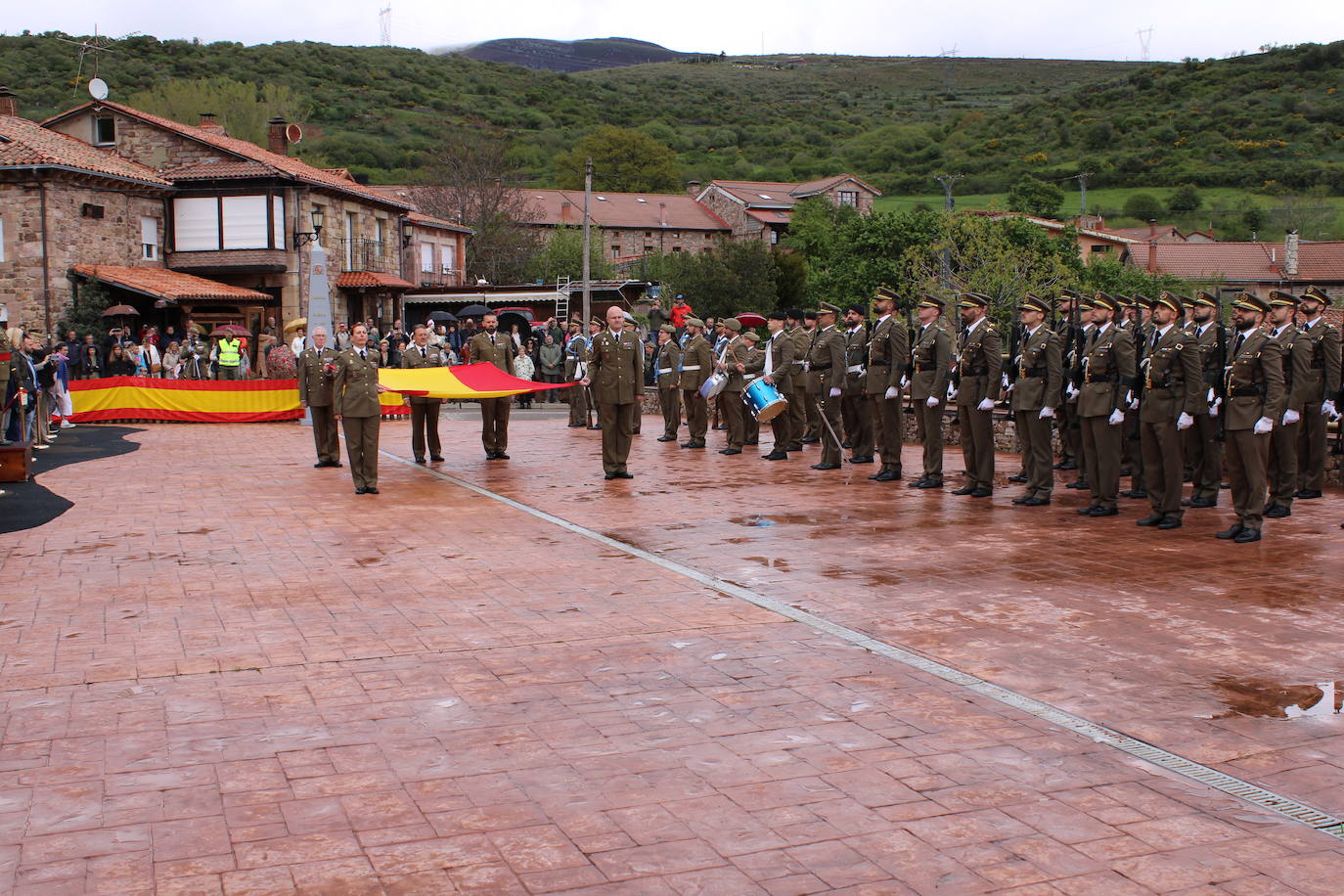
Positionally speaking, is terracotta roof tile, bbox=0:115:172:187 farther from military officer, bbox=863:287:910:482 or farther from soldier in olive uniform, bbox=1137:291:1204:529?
soldier in olive uniform, bbox=1137:291:1204:529

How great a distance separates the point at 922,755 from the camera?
5039mm

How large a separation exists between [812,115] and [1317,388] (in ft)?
457

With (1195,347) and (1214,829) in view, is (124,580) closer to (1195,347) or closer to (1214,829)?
(1214,829)

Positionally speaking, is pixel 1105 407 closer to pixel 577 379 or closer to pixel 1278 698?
pixel 1278 698

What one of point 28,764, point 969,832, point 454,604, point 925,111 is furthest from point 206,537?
point 925,111

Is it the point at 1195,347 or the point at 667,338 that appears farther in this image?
the point at 667,338

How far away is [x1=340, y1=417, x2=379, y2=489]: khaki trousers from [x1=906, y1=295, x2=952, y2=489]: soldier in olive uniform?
5791 mm

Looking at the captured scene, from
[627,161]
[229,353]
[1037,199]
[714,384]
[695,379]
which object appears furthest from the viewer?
[627,161]

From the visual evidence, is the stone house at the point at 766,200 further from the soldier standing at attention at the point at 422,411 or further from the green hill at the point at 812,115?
the soldier standing at attention at the point at 422,411

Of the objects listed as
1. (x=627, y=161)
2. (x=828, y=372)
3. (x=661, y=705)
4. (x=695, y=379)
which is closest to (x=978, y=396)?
(x=828, y=372)

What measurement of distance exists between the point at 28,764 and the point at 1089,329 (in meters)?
10.9

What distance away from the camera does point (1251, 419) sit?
402 inches

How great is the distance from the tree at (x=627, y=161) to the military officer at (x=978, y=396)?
8778 cm

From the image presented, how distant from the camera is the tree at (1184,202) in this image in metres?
81.2
